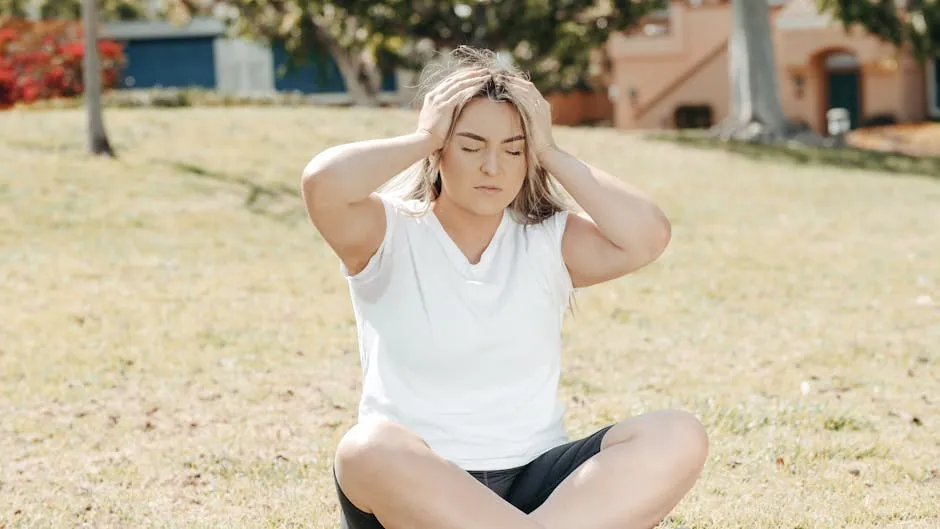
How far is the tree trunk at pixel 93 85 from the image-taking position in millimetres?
14109

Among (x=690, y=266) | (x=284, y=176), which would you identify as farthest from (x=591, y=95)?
A: (x=690, y=266)

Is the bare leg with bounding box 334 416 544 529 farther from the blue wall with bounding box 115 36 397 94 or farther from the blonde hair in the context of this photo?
the blue wall with bounding box 115 36 397 94

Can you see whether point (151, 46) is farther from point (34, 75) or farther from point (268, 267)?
point (268, 267)

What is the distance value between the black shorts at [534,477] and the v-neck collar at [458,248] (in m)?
0.61

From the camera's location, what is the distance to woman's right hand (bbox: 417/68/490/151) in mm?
3730

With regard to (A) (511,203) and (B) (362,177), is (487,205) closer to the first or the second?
(A) (511,203)

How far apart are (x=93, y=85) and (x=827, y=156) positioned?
10.8 meters

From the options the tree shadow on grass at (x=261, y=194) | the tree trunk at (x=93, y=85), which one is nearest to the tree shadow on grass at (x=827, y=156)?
the tree shadow on grass at (x=261, y=194)

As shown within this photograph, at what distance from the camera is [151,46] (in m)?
37.4

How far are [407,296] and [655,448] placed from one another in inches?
33.7

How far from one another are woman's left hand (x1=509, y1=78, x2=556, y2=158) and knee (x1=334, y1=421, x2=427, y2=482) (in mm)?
979

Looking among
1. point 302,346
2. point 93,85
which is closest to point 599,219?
point 302,346

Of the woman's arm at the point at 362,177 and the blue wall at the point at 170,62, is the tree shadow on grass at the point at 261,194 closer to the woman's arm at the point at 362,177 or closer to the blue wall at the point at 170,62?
the woman's arm at the point at 362,177

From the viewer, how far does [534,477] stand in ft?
12.3
